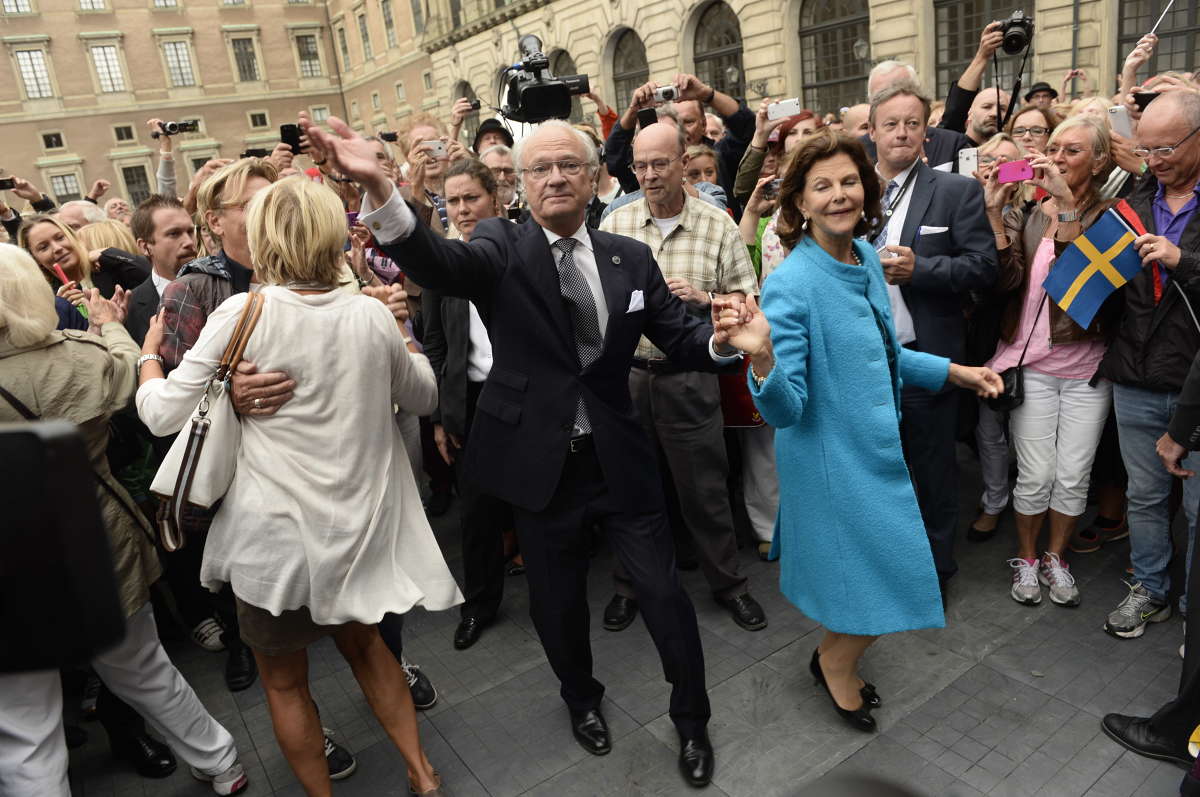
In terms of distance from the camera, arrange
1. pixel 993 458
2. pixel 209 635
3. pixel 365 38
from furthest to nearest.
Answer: pixel 365 38
pixel 993 458
pixel 209 635

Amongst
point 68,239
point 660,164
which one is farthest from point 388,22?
point 660,164

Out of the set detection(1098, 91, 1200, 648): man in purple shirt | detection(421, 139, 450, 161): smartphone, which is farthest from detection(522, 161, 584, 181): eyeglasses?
detection(421, 139, 450, 161): smartphone

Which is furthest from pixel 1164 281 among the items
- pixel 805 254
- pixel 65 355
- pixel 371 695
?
pixel 65 355

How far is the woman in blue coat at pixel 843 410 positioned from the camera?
2.77 meters

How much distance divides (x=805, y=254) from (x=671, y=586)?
4.18 feet

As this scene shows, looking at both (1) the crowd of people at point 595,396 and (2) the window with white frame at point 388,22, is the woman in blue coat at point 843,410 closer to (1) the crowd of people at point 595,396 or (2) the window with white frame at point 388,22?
(1) the crowd of people at point 595,396

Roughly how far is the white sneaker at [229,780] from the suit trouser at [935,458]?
3.11m

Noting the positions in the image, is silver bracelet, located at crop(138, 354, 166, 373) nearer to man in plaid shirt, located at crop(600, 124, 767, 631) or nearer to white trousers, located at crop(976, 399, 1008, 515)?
man in plaid shirt, located at crop(600, 124, 767, 631)

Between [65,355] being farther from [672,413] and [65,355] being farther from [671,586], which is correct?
[672,413]

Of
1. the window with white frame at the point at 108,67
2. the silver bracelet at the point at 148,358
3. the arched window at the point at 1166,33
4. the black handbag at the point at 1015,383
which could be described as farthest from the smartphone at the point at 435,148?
the window with white frame at the point at 108,67

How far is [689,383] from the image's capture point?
391 centimetres

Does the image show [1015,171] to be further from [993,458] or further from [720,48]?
[720,48]

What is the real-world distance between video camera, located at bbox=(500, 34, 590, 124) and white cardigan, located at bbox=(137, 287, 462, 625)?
257cm

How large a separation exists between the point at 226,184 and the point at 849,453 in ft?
8.40
